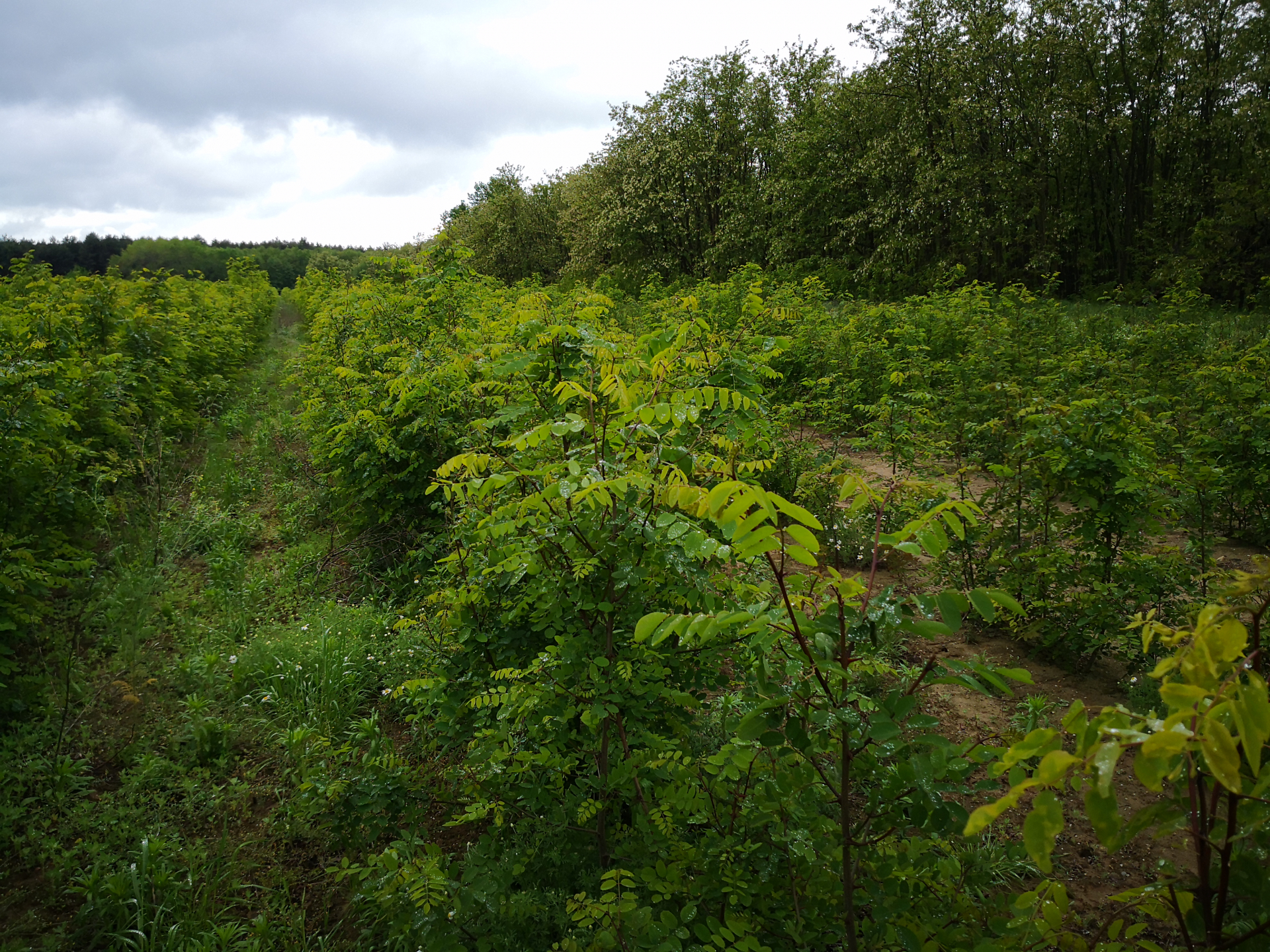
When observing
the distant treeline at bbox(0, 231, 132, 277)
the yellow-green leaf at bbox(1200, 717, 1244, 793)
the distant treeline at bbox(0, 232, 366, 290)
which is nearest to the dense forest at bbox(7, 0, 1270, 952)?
the yellow-green leaf at bbox(1200, 717, 1244, 793)

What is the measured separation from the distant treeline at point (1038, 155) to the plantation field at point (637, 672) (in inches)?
449

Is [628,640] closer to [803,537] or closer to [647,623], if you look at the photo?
[647,623]

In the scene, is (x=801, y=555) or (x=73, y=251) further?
(x=73, y=251)

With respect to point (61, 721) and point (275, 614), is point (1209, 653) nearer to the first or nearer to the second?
point (61, 721)

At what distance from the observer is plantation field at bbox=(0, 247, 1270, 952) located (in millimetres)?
1334

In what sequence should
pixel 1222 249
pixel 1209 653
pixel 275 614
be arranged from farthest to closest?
pixel 1222 249 < pixel 275 614 < pixel 1209 653

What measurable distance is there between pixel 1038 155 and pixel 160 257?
62.5 metres

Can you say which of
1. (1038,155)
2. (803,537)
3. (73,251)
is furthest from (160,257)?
(803,537)

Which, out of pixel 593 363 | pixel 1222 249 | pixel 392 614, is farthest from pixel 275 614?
pixel 1222 249

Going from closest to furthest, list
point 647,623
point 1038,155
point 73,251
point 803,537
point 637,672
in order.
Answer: point 803,537, point 647,623, point 637,672, point 1038,155, point 73,251

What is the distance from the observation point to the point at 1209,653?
0.87 m

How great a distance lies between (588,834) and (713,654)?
867 mm

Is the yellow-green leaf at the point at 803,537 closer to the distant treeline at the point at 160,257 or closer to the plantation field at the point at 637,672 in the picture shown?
the plantation field at the point at 637,672

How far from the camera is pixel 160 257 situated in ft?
174
